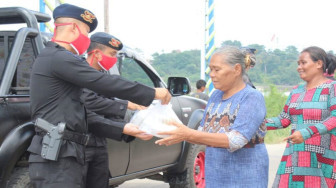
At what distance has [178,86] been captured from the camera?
5.55m

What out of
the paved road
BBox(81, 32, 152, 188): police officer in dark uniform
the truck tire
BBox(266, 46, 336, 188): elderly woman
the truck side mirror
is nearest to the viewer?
BBox(81, 32, 152, 188): police officer in dark uniform

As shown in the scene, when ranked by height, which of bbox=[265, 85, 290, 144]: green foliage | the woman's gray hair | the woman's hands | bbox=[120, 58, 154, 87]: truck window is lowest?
bbox=[265, 85, 290, 144]: green foliage

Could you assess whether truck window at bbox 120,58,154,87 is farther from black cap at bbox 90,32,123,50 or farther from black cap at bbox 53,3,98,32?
black cap at bbox 53,3,98,32

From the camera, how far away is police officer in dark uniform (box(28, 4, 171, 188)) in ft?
9.92

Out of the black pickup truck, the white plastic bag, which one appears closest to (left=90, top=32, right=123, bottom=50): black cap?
the black pickup truck

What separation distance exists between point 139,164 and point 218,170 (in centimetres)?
200

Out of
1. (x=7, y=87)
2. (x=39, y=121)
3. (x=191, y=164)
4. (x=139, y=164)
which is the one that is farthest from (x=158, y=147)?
(x=39, y=121)

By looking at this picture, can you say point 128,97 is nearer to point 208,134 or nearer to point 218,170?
point 208,134

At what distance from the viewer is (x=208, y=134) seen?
2996 mm

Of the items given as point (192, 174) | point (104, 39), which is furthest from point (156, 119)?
point (192, 174)

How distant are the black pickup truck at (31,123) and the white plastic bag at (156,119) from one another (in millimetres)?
896

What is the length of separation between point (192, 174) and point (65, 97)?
333cm

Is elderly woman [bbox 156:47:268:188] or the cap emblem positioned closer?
elderly woman [bbox 156:47:268:188]

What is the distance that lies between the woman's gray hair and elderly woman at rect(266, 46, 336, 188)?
1.22 m
